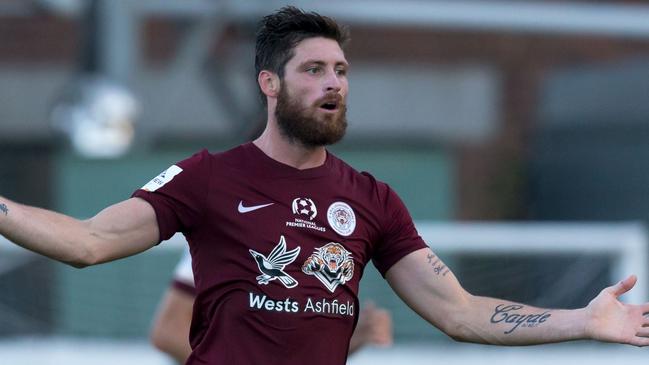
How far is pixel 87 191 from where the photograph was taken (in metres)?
10.8

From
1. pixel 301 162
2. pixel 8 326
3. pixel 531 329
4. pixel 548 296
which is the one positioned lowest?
pixel 8 326

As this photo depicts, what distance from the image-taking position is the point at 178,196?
412 centimetres

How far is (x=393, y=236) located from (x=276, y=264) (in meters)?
0.47

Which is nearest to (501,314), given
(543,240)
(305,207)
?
(305,207)

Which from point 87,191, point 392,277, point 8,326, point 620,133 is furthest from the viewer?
point 620,133

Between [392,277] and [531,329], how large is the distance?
0.51 meters

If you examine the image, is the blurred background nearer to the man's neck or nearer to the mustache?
the man's neck

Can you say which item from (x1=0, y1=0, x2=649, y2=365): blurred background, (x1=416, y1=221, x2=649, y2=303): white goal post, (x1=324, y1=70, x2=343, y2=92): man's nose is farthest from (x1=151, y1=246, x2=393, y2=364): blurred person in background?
(x1=416, y1=221, x2=649, y2=303): white goal post

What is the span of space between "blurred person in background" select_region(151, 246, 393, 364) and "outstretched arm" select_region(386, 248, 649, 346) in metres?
0.84

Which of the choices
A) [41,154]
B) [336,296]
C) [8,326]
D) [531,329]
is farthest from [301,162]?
[41,154]

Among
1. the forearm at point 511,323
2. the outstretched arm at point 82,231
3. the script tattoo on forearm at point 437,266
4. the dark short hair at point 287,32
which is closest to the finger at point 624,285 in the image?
the forearm at point 511,323

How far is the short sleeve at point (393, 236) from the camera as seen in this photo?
14.3 ft

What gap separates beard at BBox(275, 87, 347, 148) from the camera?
13.8 ft

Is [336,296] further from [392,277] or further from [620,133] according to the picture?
[620,133]
